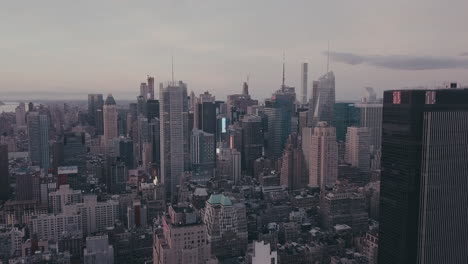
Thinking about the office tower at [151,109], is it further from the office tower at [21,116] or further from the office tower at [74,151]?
the office tower at [21,116]

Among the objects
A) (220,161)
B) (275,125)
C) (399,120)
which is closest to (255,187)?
(220,161)

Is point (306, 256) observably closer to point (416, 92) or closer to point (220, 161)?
point (416, 92)

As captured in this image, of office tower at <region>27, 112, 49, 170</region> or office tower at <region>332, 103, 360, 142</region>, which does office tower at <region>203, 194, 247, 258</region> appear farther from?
office tower at <region>332, 103, 360, 142</region>

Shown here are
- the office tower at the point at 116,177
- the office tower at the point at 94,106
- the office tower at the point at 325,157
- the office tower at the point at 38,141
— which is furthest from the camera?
the office tower at the point at 94,106

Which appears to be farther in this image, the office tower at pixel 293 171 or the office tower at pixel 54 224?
the office tower at pixel 293 171

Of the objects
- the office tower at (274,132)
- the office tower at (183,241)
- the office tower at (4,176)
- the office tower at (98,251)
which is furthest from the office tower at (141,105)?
the office tower at (183,241)

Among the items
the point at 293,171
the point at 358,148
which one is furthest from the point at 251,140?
the point at 358,148

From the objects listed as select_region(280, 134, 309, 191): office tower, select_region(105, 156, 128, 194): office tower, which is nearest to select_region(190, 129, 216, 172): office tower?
select_region(105, 156, 128, 194): office tower

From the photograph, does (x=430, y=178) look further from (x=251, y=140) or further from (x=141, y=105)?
(x=141, y=105)
